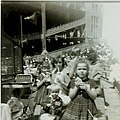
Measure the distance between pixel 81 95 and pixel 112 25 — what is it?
325mm

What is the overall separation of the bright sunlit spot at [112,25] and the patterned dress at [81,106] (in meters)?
0.18

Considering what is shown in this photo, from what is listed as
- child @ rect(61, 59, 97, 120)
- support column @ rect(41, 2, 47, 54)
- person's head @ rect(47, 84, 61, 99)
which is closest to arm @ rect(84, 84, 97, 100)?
child @ rect(61, 59, 97, 120)

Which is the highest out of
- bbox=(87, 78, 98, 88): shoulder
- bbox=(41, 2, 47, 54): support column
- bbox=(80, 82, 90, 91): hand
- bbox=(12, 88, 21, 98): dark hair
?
bbox=(41, 2, 47, 54): support column

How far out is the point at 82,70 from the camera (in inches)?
53.3

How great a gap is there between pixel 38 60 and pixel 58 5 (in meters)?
0.25

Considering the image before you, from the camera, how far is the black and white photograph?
4.46ft

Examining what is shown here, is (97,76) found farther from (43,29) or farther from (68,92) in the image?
(43,29)

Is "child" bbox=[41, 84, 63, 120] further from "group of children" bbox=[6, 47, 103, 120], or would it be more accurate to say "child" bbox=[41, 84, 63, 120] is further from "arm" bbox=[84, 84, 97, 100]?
"arm" bbox=[84, 84, 97, 100]

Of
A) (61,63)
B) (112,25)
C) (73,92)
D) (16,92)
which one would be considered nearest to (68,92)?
(73,92)

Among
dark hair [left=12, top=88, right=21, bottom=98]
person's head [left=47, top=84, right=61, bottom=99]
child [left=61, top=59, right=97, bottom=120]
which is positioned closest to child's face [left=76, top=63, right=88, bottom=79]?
child [left=61, top=59, right=97, bottom=120]

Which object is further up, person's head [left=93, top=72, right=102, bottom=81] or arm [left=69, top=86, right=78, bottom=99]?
person's head [left=93, top=72, right=102, bottom=81]

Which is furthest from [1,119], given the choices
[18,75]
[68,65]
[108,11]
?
[108,11]

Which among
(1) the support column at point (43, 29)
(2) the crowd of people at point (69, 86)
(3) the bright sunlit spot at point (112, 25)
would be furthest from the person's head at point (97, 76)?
(1) the support column at point (43, 29)

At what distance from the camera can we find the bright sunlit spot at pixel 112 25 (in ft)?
4.42
